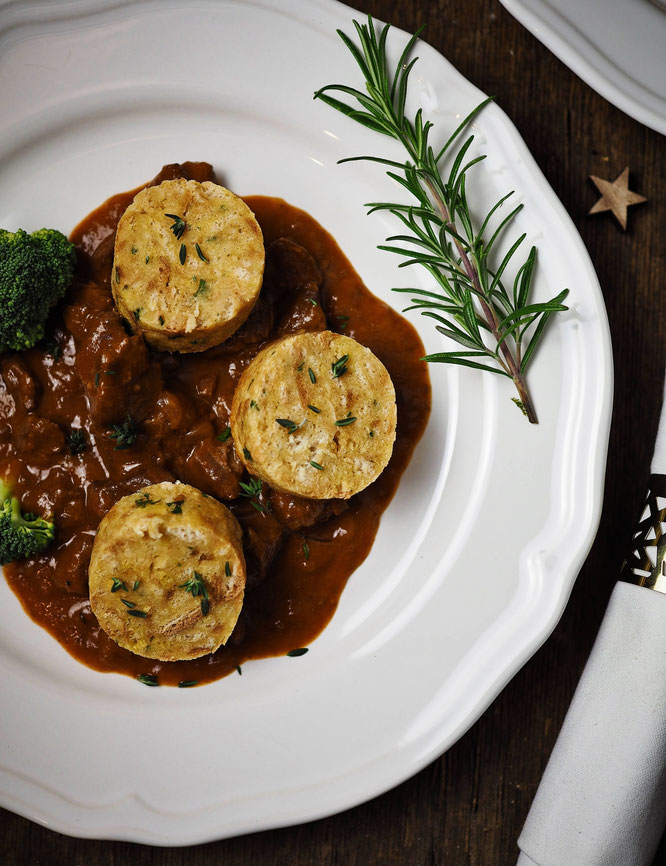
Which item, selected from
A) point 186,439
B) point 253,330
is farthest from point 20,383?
point 253,330

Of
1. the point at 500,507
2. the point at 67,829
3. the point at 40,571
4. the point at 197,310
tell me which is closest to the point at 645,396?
the point at 500,507

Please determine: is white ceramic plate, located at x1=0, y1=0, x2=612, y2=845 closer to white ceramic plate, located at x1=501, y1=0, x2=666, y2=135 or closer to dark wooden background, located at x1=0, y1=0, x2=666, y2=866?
dark wooden background, located at x1=0, y1=0, x2=666, y2=866

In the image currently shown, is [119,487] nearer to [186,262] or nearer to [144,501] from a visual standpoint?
[144,501]

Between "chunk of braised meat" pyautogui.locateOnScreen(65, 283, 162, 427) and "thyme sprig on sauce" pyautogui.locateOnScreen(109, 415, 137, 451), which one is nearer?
"chunk of braised meat" pyautogui.locateOnScreen(65, 283, 162, 427)

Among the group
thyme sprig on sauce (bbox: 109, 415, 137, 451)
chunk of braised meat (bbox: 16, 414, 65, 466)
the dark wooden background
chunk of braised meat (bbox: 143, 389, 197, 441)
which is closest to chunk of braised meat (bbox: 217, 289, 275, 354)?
chunk of braised meat (bbox: 143, 389, 197, 441)

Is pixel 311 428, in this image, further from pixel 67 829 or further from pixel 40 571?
pixel 67 829
